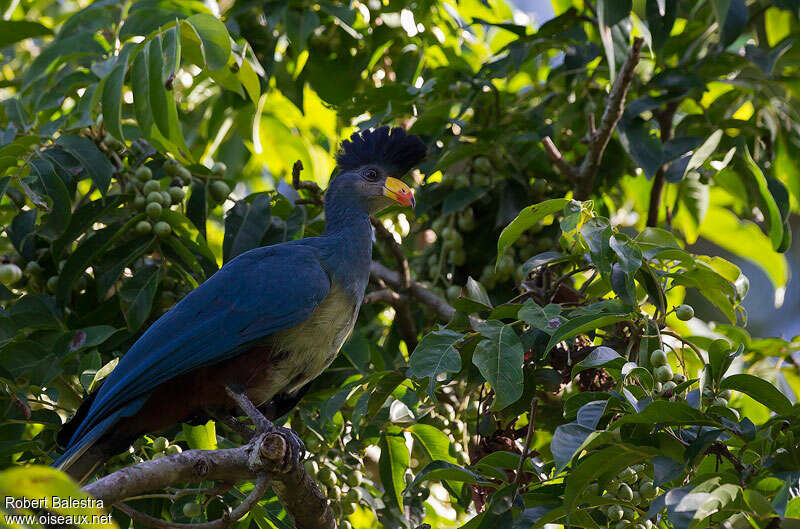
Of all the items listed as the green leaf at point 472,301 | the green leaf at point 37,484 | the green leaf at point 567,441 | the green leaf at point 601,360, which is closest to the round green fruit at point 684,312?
the green leaf at point 601,360

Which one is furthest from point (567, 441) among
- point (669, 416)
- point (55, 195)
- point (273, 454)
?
point (55, 195)

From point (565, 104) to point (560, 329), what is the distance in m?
1.90

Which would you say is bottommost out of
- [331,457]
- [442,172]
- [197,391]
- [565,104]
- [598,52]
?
[331,457]

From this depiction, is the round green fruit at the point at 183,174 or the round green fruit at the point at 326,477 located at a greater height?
the round green fruit at the point at 183,174

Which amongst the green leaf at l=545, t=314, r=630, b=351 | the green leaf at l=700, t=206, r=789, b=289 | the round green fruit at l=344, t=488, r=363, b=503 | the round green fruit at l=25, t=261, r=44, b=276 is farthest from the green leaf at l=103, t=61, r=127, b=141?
the green leaf at l=700, t=206, r=789, b=289

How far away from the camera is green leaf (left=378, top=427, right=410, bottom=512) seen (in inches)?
120

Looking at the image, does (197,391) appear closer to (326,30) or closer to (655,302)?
(655,302)

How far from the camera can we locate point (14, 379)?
295 cm

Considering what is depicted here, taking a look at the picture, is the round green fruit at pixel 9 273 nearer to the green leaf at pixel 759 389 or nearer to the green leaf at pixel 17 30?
the green leaf at pixel 17 30

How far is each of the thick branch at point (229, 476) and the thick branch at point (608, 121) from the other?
1854 millimetres

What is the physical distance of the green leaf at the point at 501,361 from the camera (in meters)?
2.47

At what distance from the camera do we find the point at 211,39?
306 cm

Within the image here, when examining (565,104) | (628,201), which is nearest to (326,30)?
(565,104)

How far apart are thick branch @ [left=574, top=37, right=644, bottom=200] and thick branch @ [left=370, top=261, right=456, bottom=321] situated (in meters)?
0.75
